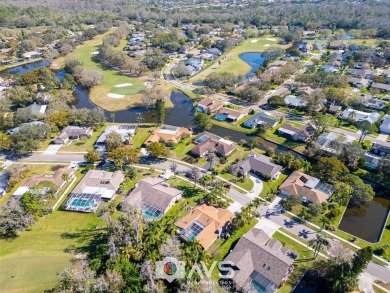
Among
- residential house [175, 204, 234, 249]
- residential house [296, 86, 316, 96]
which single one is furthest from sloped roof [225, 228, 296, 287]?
residential house [296, 86, 316, 96]

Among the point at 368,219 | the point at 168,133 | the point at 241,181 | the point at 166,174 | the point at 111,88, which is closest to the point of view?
the point at 368,219

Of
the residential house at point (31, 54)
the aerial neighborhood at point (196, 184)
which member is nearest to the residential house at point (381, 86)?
the aerial neighborhood at point (196, 184)

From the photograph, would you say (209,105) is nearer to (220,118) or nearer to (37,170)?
(220,118)

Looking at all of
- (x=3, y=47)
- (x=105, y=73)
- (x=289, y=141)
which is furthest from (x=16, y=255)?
(x=3, y=47)

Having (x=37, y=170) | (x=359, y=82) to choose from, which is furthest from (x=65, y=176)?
(x=359, y=82)

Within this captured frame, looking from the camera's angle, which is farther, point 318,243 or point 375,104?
point 375,104

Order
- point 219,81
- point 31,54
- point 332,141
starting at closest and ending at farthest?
1. point 332,141
2. point 219,81
3. point 31,54
